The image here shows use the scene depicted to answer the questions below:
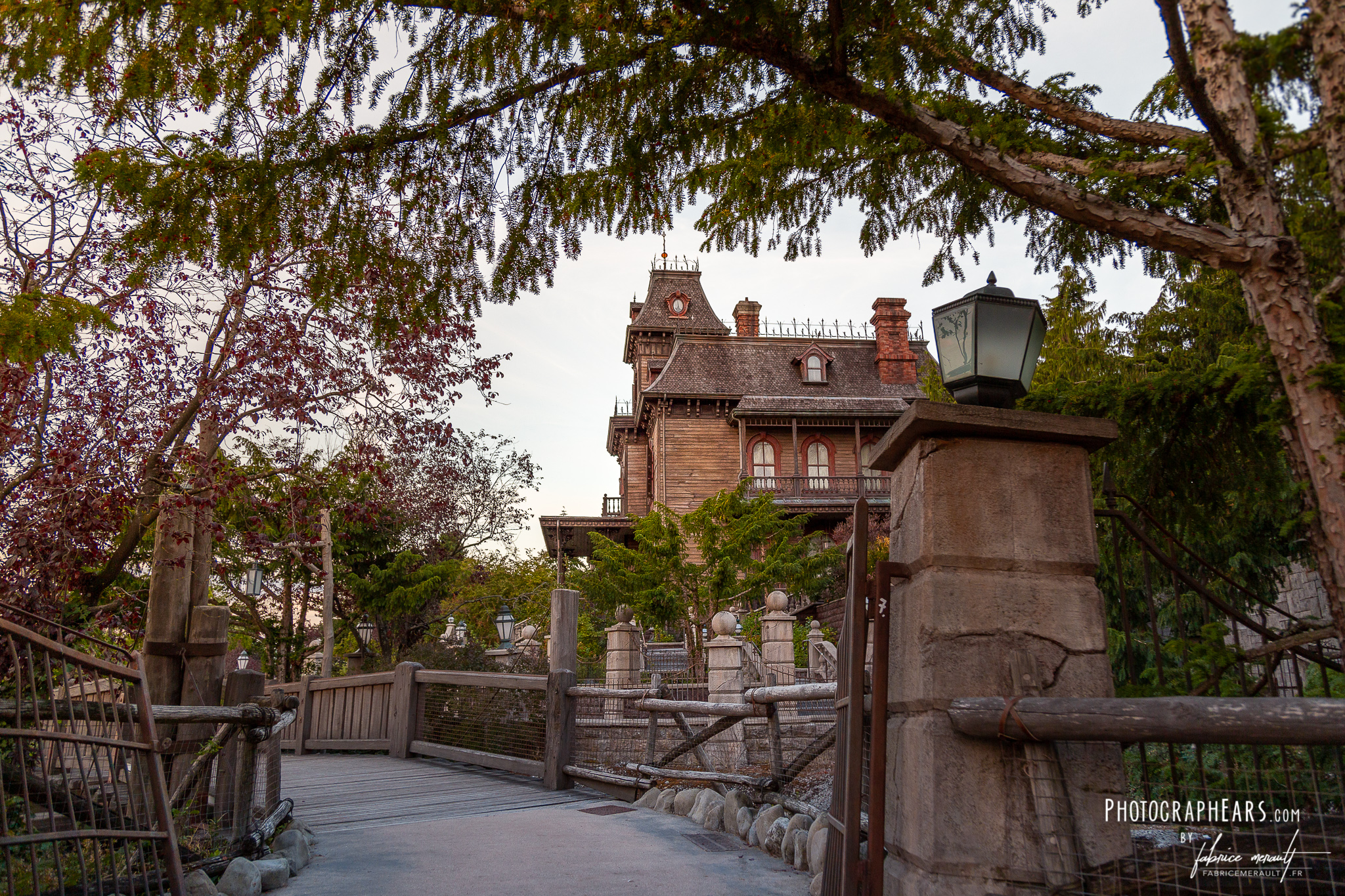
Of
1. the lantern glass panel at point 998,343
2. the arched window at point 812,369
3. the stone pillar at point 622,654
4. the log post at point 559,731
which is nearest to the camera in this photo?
the lantern glass panel at point 998,343

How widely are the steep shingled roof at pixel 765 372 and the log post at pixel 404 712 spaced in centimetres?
1948

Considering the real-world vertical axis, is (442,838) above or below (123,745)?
below

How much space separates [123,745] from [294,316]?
517cm

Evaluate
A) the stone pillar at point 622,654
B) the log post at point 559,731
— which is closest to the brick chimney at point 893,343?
the stone pillar at point 622,654

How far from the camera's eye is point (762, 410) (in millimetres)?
29656

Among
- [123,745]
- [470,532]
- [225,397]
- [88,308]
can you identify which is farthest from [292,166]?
[470,532]

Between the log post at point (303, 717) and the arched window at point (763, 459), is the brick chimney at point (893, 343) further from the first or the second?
the log post at point (303, 717)

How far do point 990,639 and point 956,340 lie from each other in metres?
1.31

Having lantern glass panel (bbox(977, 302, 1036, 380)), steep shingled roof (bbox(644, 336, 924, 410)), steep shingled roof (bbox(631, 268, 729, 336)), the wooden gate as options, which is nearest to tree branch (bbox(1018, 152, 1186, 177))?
lantern glass panel (bbox(977, 302, 1036, 380))

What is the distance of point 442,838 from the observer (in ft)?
19.0

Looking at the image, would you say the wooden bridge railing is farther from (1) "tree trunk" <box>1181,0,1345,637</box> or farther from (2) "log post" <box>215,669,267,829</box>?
(1) "tree trunk" <box>1181,0,1345,637</box>

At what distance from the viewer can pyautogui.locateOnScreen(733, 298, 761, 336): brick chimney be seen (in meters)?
35.4

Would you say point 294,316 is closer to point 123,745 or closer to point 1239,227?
point 123,745

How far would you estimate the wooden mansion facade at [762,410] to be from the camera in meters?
29.6
